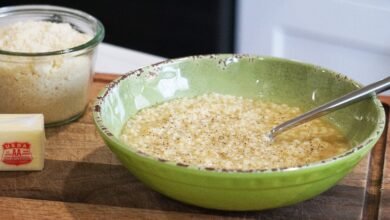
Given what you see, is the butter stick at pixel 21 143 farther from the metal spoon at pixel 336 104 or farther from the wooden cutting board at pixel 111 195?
the metal spoon at pixel 336 104

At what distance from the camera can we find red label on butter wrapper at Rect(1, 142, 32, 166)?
39.4 inches

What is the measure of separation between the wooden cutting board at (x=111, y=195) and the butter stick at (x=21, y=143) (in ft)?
0.05

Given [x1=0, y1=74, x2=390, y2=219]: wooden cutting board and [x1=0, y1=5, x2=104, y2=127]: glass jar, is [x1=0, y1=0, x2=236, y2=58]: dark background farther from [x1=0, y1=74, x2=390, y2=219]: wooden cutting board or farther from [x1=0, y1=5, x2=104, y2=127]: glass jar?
[x1=0, y1=74, x2=390, y2=219]: wooden cutting board

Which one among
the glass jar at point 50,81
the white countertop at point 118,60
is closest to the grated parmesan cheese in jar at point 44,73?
the glass jar at point 50,81

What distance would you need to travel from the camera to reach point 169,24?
7.12ft

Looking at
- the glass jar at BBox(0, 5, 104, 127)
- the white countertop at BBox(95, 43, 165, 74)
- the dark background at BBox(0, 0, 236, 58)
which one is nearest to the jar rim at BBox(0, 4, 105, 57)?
the glass jar at BBox(0, 5, 104, 127)

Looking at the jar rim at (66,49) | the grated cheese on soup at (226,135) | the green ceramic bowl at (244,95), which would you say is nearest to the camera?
the green ceramic bowl at (244,95)

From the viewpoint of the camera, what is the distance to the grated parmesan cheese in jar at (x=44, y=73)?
43.6 inches

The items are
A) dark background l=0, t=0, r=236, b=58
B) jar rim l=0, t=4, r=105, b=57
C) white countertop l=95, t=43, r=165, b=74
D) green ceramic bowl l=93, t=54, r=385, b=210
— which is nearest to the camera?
green ceramic bowl l=93, t=54, r=385, b=210

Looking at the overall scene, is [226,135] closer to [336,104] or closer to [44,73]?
[336,104]

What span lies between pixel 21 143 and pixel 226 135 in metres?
0.29

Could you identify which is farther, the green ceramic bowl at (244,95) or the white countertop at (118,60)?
the white countertop at (118,60)

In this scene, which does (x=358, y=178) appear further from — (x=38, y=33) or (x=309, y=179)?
(x=38, y=33)

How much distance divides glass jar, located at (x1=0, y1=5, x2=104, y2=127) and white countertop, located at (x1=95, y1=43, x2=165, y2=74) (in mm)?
329
